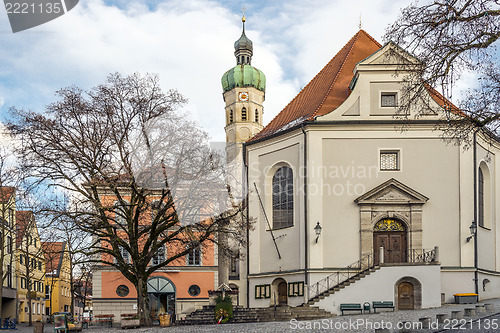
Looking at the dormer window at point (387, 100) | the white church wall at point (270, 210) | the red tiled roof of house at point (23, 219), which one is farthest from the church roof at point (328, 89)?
the red tiled roof of house at point (23, 219)

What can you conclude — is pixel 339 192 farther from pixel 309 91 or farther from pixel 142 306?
pixel 142 306

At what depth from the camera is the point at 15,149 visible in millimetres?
25250

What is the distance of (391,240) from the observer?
101 feet

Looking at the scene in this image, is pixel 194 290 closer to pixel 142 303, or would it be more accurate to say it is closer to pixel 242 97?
pixel 142 303

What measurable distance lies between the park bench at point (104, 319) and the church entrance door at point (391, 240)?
625 inches

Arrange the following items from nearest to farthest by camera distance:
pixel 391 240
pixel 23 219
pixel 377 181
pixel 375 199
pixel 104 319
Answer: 1. pixel 23 219
2. pixel 375 199
3. pixel 391 240
4. pixel 377 181
5. pixel 104 319

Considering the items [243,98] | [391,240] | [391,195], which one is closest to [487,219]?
[391,240]

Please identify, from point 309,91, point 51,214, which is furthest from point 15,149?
point 309,91

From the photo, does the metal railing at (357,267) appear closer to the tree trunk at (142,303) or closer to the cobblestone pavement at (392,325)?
the cobblestone pavement at (392,325)

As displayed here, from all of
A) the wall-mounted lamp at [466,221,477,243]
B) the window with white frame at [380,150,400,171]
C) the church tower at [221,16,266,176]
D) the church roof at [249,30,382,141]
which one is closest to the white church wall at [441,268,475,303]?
the wall-mounted lamp at [466,221,477,243]

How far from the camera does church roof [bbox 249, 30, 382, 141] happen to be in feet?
108

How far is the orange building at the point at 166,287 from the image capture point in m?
40.7

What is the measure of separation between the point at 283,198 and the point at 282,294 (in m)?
4.89

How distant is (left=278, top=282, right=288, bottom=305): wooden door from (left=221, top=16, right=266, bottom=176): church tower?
143ft
